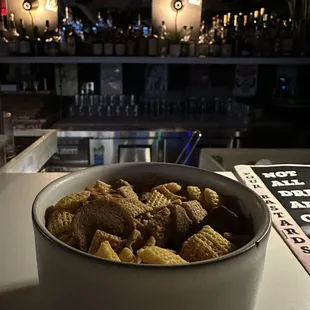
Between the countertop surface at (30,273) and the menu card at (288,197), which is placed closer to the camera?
the countertop surface at (30,273)

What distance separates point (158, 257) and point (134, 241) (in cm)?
4

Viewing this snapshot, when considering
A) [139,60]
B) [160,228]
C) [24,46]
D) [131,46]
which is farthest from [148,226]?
[24,46]

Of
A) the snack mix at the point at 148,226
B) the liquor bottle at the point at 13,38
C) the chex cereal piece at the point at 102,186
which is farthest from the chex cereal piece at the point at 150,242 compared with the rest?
the liquor bottle at the point at 13,38

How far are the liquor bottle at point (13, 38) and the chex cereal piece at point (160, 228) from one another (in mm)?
2509

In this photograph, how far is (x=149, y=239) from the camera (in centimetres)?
31

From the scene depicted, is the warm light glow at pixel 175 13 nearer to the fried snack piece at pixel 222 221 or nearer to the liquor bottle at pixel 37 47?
the liquor bottle at pixel 37 47

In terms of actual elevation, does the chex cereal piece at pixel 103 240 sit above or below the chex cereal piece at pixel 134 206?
below

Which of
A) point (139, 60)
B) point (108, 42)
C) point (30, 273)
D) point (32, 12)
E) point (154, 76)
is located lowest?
point (30, 273)

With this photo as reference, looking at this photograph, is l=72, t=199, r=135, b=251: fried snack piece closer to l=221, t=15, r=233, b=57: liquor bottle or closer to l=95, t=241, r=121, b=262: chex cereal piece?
l=95, t=241, r=121, b=262: chex cereal piece

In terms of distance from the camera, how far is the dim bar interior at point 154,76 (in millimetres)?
2264

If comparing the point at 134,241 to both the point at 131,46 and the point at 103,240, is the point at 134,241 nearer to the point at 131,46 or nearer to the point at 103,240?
the point at 103,240

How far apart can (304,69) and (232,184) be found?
2.66 meters

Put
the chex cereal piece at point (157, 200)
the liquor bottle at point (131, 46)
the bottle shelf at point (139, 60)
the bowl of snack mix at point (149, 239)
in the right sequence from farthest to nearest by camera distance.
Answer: the liquor bottle at point (131, 46) < the bottle shelf at point (139, 60) < the chex cereal piece at point (157, 200) < the bowl of snack mix at point (149, 239)

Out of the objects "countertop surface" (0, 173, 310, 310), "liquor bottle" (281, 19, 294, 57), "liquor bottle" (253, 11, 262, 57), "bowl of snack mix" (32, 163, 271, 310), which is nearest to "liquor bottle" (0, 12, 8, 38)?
"liquor bottle" (253, 11, 262, 57)
